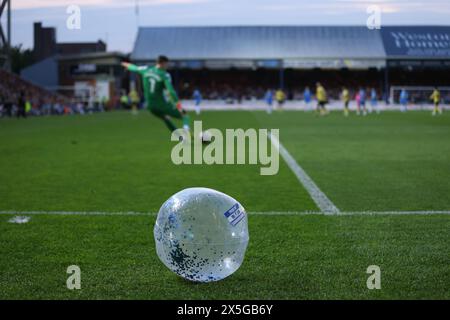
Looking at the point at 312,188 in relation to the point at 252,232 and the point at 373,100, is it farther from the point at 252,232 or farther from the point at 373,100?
the point at 373,100

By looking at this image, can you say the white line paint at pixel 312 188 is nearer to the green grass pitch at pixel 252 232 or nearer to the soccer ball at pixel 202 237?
the green grass pitch at pixel 252 232

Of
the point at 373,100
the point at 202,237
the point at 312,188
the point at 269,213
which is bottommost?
the point at 373,100

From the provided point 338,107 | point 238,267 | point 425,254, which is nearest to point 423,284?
point 425,254

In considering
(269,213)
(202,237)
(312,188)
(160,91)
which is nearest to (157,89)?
(160,91)

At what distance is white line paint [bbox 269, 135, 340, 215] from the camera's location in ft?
25.7

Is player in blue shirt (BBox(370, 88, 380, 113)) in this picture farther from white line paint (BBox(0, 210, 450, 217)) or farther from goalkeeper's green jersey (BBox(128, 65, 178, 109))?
white line paint (BBox(0, 210, 450, 217))

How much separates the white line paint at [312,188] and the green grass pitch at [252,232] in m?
0.11

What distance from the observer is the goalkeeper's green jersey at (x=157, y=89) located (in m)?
15.4

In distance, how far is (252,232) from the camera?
646 cm

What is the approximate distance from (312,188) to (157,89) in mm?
7115

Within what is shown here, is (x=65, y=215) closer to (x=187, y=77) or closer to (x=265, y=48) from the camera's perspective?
(x=265, y=48)

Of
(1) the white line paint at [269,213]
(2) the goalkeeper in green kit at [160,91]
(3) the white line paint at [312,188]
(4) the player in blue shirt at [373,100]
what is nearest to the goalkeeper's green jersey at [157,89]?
(2) the goalkeeper in green kit at [160,91]

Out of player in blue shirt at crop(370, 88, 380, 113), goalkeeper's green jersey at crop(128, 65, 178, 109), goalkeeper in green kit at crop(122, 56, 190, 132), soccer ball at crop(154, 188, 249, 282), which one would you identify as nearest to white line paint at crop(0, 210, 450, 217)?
soccer ball at crop(154, 188, 249, 282)
